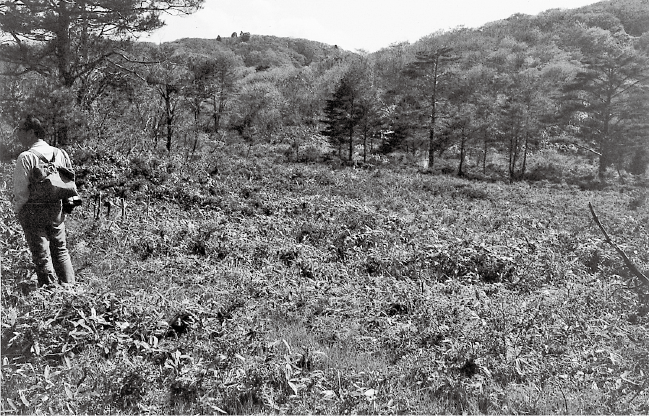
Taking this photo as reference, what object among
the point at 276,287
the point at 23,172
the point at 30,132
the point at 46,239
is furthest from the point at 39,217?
the point at 276,287

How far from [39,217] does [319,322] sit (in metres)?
2.52

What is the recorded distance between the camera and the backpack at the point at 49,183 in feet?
11.2

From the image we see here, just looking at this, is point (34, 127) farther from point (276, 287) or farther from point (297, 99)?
point (297, 99)

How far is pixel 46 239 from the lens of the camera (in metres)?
3.62

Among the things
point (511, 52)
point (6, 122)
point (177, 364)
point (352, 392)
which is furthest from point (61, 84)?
point (511, 52)

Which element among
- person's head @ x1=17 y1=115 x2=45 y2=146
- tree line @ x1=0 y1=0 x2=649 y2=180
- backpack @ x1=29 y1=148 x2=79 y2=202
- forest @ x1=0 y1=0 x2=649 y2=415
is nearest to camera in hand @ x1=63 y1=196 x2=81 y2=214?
backpack @ x1=29 y1=148 x2=79 y2=202

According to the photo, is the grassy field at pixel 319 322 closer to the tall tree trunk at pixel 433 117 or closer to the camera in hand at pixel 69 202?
the camera in hand at pixel 69 202

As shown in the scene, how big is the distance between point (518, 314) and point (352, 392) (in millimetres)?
2119

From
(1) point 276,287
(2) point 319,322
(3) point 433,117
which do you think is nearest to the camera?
(2) point 319,322

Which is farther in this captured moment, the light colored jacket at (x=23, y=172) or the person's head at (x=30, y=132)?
the person's head at (x=30, y=132)

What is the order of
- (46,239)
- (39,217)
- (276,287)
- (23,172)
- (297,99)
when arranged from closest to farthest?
1. (23,172)
2. (39,217)
3. (46,239)
4. (276,287)
5. (297,99)

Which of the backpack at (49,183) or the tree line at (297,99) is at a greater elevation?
the tree line at (297,99)

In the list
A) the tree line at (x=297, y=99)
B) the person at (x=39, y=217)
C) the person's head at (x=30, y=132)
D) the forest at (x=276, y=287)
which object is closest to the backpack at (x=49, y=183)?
the person at (x=39, y=217)

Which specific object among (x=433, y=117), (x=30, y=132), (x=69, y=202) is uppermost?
(x=433, y=117)
